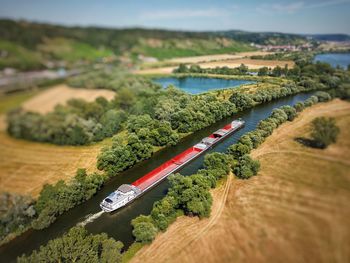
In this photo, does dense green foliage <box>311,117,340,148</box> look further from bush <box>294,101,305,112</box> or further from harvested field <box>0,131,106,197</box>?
harvested field <box>0,131,106,197</box>

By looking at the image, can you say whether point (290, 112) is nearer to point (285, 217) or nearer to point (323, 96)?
point (323, 96)

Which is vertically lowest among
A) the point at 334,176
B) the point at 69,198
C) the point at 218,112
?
the point at 69,198

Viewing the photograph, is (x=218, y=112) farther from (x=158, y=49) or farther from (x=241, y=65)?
(x=158, y=49)

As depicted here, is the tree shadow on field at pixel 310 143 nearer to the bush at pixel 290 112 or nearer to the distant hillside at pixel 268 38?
the bush at pixel 290 112

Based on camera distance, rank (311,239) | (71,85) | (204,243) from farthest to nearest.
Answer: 1. (204,243)
2. (71,85)
3. (311,239)

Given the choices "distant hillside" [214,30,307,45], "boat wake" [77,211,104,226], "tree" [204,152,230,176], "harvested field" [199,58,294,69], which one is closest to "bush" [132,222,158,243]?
"boat wake" [77,211,104,226]

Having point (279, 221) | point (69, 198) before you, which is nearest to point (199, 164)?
point (69, 198)
